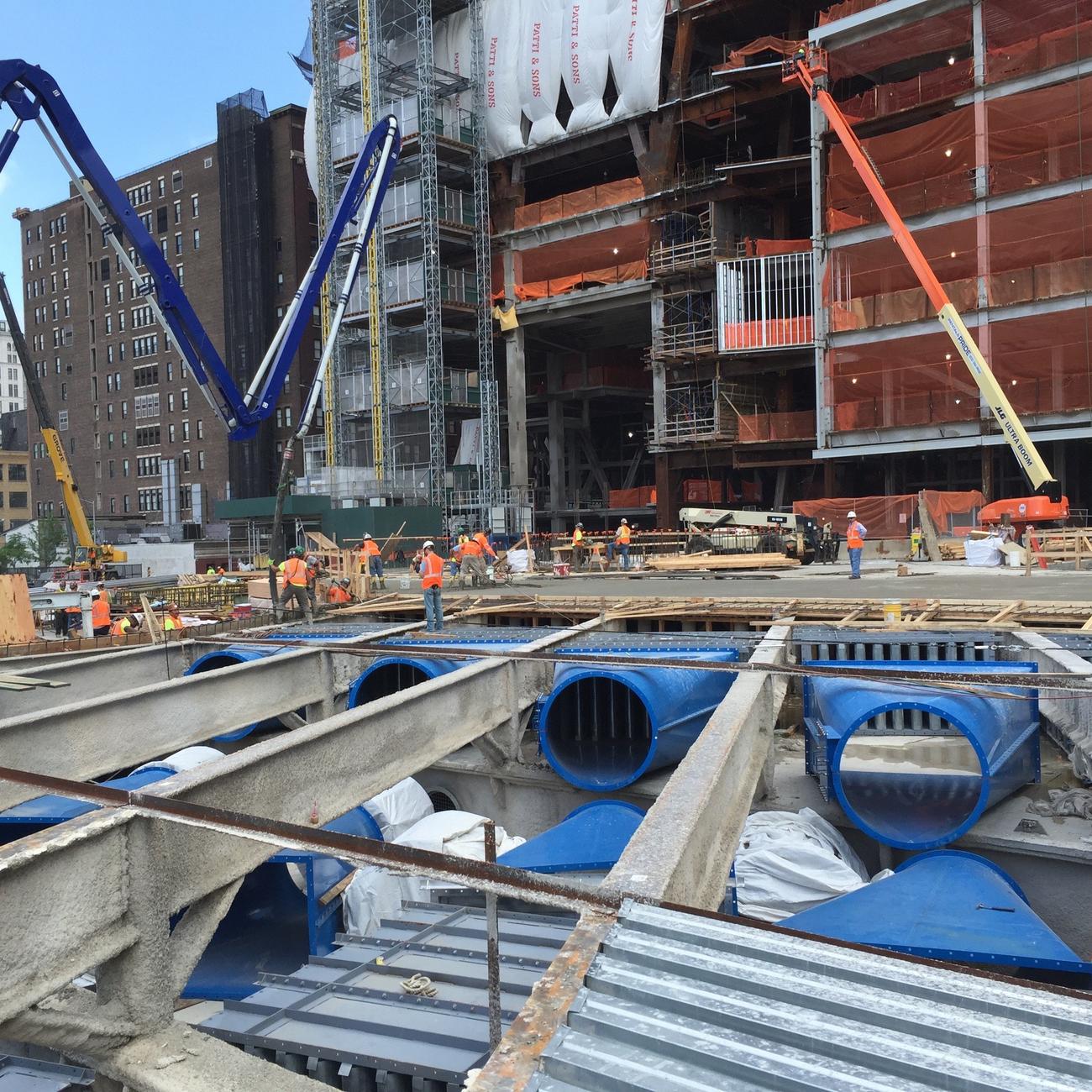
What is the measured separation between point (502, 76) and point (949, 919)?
48384mm

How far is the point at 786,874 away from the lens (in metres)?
7.55

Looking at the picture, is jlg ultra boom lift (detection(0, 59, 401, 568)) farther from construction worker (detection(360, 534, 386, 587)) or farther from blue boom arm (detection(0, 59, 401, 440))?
construction worker (detection(360, 534, 386, 587))

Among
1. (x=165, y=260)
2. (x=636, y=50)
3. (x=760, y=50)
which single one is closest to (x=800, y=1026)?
(x=165, y=260)

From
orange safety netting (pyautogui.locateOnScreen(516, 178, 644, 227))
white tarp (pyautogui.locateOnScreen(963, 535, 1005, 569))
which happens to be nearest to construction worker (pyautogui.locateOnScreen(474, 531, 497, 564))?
white tarp (pyautogui.locateOnScreen(963, 535, 1005, 569))

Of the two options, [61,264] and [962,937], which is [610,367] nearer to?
[962,937]

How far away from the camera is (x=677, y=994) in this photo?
9.67 ft

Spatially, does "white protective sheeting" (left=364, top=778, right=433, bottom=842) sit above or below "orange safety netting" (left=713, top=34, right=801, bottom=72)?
below

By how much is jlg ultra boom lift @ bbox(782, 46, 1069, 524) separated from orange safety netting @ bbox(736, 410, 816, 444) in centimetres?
804

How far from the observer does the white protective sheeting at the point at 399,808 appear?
384 inches

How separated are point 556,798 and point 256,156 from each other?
69.2 m

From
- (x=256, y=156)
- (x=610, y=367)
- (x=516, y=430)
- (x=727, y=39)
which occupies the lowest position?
(x=516, y=430)

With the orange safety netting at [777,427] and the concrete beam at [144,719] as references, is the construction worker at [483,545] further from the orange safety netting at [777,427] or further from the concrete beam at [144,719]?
the orange safety netting at [777,427]

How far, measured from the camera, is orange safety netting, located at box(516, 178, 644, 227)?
146 feet

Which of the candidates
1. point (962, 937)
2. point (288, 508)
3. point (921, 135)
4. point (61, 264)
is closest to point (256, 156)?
point (61, 264)
